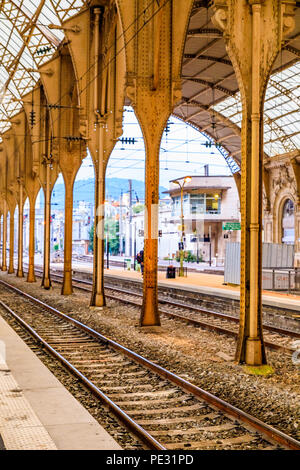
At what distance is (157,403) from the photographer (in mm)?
7820

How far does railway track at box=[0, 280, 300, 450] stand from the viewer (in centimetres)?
620

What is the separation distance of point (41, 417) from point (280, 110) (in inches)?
1482

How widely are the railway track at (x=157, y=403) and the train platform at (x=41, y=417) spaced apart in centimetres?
57

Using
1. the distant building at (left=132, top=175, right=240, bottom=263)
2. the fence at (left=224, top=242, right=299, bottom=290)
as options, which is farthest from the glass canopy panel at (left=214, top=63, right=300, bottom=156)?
the distant building at (left=132, top=175, right=240, bottom=263)

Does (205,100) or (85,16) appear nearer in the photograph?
(85,16)

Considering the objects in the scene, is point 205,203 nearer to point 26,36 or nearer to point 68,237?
point 26,36

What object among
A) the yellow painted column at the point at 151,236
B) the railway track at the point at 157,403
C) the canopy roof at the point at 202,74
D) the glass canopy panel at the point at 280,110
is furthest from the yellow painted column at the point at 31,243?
the railway track at the point at 157,403

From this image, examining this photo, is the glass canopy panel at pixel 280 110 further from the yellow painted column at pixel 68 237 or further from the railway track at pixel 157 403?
the railway track at pixel 157 403

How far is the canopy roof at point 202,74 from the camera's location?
28797mm

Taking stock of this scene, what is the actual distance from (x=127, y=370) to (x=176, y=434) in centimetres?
366

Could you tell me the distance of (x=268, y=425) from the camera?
645 centimetres

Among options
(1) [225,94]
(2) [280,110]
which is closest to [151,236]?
(1) [225,94]
